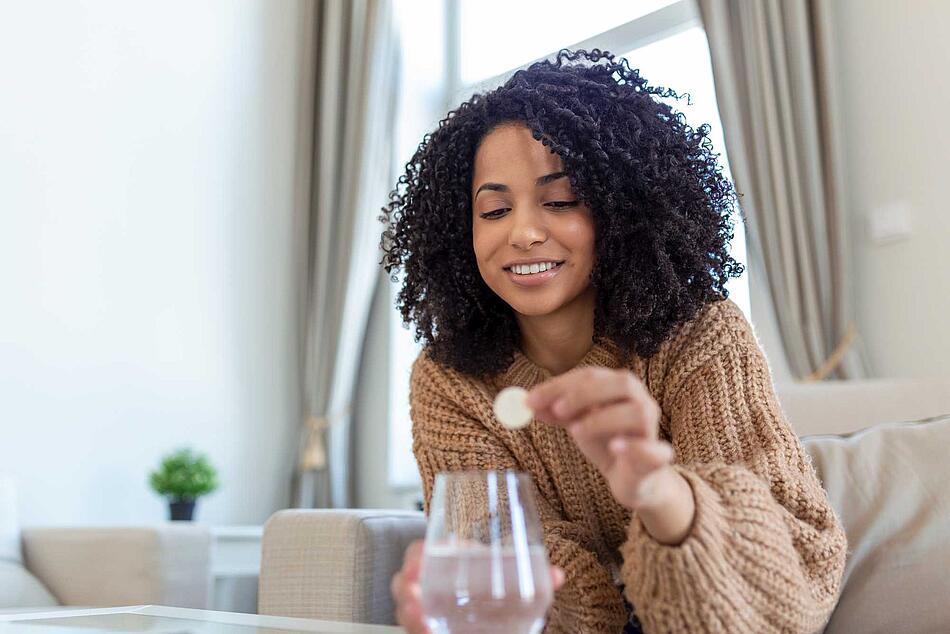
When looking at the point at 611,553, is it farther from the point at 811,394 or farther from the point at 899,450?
the point at 811,394

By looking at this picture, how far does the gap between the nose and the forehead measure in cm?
5

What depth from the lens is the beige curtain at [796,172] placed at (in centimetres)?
222

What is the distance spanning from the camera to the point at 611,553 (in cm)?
121

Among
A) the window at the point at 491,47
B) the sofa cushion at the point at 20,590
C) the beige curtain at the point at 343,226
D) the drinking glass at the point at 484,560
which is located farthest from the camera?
the beige curtain at the point at 343,226

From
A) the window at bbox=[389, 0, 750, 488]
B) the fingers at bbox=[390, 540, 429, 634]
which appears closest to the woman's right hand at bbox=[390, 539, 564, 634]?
the fingers at bbox=[390, 540, 429, 634]

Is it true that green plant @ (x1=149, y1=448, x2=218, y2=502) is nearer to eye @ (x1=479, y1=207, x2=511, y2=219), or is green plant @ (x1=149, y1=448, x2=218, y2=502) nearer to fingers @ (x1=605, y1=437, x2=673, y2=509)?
eye @ (x1=479, y1=207, x2=511, y2=219)

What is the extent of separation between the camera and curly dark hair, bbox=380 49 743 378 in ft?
3.89

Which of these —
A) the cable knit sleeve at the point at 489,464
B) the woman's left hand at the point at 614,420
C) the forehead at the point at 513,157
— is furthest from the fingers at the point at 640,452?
the forehead at the point at 513,157

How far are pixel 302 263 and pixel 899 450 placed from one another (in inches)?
104

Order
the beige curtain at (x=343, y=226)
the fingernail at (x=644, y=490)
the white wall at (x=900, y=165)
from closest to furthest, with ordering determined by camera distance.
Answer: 1. the fingernail at (x=644, y=490)
2. the white wall at (x=900, y=165)
3. the beige curtain at (x=343, y=226)

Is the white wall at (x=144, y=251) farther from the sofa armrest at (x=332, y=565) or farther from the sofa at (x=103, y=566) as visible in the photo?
the sofa armrest at (x=332, y=565)

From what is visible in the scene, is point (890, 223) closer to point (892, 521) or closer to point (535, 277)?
point (892, 521)

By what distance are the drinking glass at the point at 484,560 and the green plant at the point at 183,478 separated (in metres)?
2.41

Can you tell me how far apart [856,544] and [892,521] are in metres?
0.06
